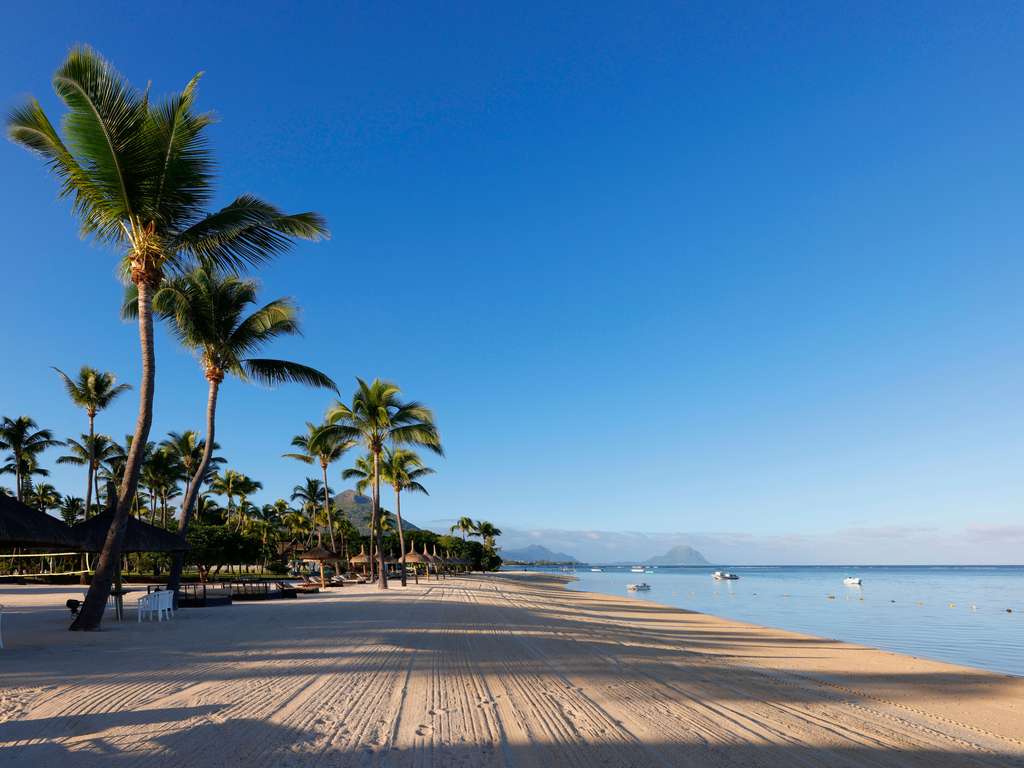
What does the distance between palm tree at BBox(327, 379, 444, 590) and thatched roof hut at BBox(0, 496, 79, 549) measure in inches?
636

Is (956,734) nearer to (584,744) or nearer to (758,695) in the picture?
(758,695)

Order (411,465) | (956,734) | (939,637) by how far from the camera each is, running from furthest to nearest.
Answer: (411,465) → (939,637) → (956,734)

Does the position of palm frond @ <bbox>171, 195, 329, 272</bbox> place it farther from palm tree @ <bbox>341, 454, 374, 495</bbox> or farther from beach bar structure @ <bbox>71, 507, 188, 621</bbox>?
palm tree @ <bbox>341, 454, 374, 495</bbox>

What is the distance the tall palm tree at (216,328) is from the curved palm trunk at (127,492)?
4.32 metres

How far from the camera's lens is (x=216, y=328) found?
17469 mm

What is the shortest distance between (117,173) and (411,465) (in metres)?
30.8

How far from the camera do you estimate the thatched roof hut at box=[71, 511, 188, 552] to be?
11.8 m

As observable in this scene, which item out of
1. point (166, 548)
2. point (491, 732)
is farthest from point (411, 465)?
point (491, 732)

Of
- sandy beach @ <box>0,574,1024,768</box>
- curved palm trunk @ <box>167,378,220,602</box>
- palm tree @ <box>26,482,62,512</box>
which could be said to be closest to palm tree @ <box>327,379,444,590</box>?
curved palm trunk @ <box>167,378,220,602</box>

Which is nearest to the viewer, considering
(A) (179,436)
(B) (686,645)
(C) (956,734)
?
(C) (956,734)

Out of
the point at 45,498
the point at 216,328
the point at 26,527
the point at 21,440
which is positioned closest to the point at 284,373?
the point at 216,328

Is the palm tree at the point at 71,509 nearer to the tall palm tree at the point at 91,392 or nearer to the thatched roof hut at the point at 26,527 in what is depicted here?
the tall palm tree at the point at 91,392

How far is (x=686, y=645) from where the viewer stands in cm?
1292

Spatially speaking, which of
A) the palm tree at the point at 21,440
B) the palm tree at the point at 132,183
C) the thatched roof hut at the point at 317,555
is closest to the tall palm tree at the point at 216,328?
the palm tree at the point at 132,183
